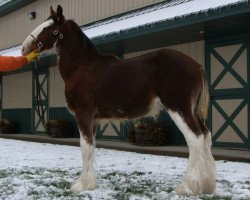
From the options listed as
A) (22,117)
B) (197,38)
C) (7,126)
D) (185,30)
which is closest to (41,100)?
(22,117)

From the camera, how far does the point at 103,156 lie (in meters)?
10.4

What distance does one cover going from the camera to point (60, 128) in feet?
51.9

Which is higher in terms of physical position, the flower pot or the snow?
the snow

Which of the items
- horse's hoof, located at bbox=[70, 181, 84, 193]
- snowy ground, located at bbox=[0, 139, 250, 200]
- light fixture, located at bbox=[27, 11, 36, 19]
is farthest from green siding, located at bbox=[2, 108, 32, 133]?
horse's hoof, located at bbox=[70, 181, 84, 193]

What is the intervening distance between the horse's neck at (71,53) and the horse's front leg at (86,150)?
2.33ft

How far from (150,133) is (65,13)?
7664 mm

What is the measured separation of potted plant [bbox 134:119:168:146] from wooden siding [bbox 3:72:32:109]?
8.69 m

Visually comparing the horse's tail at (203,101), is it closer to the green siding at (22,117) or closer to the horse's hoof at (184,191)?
the horse's hoof at (184,191)

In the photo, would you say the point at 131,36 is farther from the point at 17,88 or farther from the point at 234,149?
the point at 17,88

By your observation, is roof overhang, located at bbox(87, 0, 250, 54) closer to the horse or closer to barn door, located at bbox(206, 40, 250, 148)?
barn door, located at bbox(206, 40, 250, 148)

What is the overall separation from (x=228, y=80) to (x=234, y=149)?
1722mm

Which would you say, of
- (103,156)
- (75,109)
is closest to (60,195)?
(75,109)

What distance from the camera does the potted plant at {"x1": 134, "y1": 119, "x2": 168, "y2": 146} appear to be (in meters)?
11.6

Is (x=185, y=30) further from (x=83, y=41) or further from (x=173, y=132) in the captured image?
(x=83, y=41)
